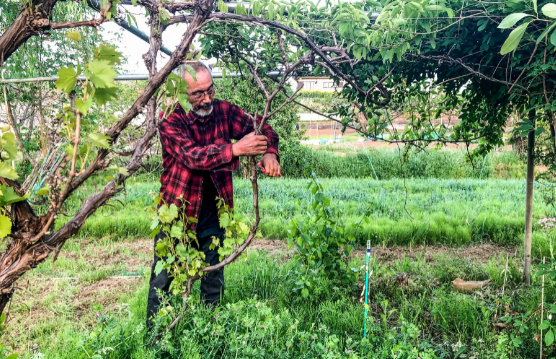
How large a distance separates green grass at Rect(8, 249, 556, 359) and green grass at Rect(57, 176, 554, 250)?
723mm

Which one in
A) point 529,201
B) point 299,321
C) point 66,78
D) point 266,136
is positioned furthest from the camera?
point 529,201

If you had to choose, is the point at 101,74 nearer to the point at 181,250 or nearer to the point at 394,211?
the point at 181,250

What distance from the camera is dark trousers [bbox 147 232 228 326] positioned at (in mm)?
2646

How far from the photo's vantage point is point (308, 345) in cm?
247

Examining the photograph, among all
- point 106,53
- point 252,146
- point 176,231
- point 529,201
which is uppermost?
point 106,53

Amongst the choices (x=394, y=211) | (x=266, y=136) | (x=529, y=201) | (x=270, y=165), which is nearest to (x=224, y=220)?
(x=270, y=165)

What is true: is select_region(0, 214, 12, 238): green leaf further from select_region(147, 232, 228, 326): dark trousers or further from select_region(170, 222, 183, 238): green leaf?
select_region(147, 232, 228, 326): dark trousers

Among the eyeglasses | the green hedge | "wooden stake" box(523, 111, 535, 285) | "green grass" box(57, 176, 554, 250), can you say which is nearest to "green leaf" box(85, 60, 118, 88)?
the eyeglasses

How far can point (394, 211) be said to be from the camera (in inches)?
232

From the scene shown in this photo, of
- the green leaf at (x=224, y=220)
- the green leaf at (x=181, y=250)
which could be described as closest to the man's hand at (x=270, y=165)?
the green leaf at (x=224, y=220)

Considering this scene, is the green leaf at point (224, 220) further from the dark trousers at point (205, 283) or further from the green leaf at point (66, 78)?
the green leaf at point (66, 78)

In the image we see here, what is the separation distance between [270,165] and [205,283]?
110 centimetres

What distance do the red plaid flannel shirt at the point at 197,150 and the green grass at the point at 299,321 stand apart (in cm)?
71

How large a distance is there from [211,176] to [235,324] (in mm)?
928
